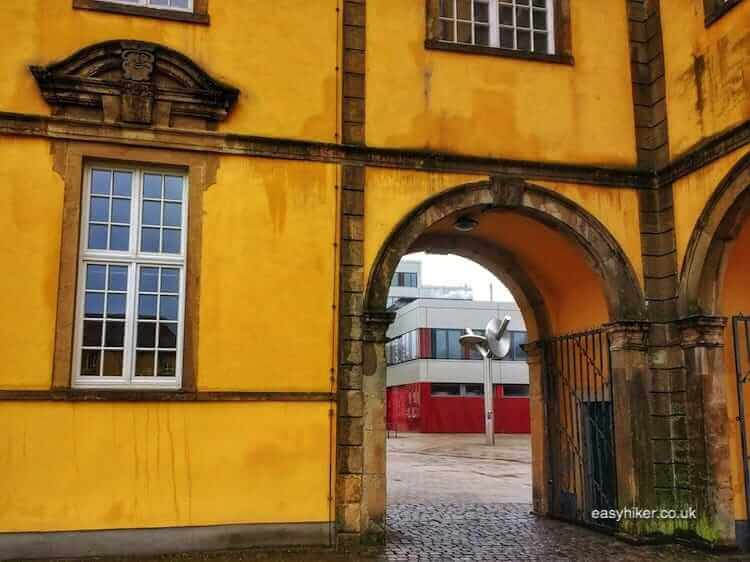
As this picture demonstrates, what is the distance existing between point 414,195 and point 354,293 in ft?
4.57

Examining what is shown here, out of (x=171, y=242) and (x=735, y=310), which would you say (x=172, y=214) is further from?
(x=735, y=310)

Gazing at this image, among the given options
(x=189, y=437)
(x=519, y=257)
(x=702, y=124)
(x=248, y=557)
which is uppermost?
(x=702, y=124)

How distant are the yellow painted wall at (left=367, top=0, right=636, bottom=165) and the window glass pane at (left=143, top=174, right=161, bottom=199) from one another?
249 cm

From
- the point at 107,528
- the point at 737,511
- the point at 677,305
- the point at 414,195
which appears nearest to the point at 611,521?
the point at 737,511

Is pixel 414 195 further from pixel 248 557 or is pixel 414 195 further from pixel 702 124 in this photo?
pixel 248 557

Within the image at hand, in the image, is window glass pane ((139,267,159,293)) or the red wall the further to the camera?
the red wall

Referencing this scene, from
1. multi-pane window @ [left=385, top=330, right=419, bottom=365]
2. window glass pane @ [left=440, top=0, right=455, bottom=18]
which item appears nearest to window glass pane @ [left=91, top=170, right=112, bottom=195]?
window glass pane @ [left=440, top=0, right=455, bottom=18]

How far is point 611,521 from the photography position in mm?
10406

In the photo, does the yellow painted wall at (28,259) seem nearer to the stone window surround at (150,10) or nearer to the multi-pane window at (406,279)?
the stone window surround at (150,10)

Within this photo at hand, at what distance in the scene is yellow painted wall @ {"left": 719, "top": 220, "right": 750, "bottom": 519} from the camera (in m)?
9.51

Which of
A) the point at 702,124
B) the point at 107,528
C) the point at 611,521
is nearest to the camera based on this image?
the point at 107,528

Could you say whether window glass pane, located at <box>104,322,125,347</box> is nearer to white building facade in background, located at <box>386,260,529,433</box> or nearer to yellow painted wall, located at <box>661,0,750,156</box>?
yellow painted wall, located at <box>661,0,750,156</box>

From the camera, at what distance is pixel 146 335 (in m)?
8.82

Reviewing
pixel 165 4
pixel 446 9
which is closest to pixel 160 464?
pixel 165 4
